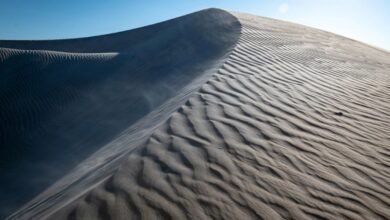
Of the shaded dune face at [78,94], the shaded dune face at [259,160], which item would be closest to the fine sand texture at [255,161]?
the shaded dune face at [259,160]

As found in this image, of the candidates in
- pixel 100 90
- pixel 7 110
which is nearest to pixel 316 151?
pixel 100 90

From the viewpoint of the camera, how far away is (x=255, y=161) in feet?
8.39

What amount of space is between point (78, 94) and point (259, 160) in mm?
7352

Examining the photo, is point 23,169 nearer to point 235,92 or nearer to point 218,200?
point 235,92

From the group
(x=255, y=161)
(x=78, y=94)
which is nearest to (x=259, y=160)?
(x=255, y=161)

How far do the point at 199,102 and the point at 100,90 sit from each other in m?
5.51

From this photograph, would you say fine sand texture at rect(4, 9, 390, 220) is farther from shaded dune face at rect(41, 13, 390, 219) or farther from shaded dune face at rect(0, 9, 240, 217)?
shaded dune face at rect(0, 9, 240, 217)

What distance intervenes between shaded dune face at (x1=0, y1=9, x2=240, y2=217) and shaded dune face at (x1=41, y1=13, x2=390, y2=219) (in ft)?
8.26

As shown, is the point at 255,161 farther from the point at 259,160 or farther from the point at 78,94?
the point at 78,94

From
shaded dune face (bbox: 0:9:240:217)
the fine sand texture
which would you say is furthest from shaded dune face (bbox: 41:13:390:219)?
shaded dune face (bbox: 0:9:240:217)

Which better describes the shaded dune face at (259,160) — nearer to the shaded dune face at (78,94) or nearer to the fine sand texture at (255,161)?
the fine sand texture at (255,161)

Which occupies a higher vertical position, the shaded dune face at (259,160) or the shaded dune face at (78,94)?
the shaded dune face at (259,160)

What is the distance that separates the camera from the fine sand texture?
201cm

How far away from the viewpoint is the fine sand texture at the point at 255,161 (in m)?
2.01
